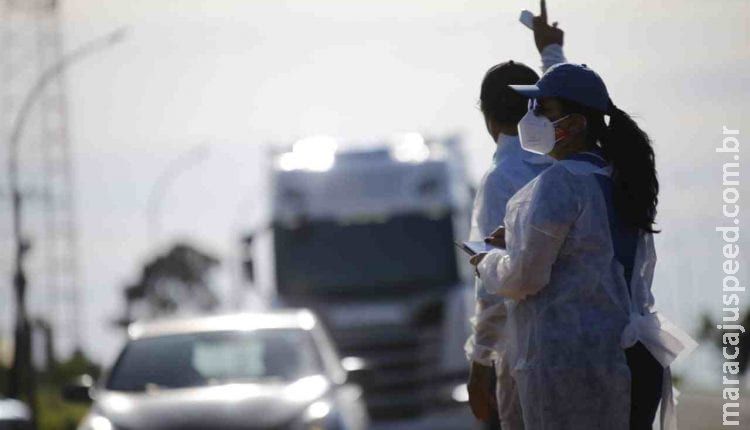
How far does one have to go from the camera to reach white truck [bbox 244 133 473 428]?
22953 millimetres

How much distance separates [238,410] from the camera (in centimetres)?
1423

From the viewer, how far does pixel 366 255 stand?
2306 cm

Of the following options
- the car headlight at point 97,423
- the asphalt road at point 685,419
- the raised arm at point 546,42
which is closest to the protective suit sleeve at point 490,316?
the raised arm at point 546,42

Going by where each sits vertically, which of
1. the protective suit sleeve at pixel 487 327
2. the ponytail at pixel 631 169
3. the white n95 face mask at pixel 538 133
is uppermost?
the white n95 face mask at pixel 538 133

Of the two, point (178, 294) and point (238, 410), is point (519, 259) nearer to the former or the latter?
point (238, 410)

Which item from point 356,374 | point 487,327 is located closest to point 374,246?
point 356,374

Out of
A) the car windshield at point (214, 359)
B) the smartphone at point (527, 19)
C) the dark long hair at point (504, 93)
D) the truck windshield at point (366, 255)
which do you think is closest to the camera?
the dark long hair at point (504, 93)

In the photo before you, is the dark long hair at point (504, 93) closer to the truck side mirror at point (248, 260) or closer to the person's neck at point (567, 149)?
the person's neck at point (567, 149)

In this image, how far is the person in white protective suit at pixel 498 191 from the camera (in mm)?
7562

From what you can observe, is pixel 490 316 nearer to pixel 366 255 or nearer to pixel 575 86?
pixel 575 86

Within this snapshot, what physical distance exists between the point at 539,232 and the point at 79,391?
9.52 metres

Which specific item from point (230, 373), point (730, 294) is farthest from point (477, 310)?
point (230, 373)

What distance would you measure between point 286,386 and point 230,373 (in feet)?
1.99

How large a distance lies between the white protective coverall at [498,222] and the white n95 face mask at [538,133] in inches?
26.5
